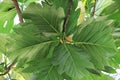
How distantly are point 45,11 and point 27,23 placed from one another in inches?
1.8

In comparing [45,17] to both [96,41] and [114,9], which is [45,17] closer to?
[96,41]

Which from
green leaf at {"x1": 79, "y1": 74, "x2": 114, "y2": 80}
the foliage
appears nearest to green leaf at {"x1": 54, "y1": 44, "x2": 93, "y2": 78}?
the foliage

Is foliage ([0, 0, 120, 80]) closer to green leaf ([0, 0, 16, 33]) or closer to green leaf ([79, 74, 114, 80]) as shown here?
green leaf ([79, 74, 114, 80])

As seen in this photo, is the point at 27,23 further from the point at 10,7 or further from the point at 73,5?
the point at 10,7

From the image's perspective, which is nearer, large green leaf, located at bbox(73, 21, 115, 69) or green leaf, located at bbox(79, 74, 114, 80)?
large green leaf, located at bbox(73, 21, 115, 69)

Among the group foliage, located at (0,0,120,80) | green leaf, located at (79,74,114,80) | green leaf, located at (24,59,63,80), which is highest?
foliage, located at (0,0,120,80)

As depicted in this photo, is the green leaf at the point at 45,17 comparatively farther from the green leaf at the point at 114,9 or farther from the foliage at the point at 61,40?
the green leaf at the point at 114,9

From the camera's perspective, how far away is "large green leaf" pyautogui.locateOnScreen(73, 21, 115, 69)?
48cm

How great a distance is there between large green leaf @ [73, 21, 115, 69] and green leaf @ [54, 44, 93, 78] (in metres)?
0.02

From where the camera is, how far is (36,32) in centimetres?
49

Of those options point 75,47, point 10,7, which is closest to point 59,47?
point 75,47

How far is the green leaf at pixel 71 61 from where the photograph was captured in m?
0.49

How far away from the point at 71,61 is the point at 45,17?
94 mm

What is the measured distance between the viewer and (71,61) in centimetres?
50
